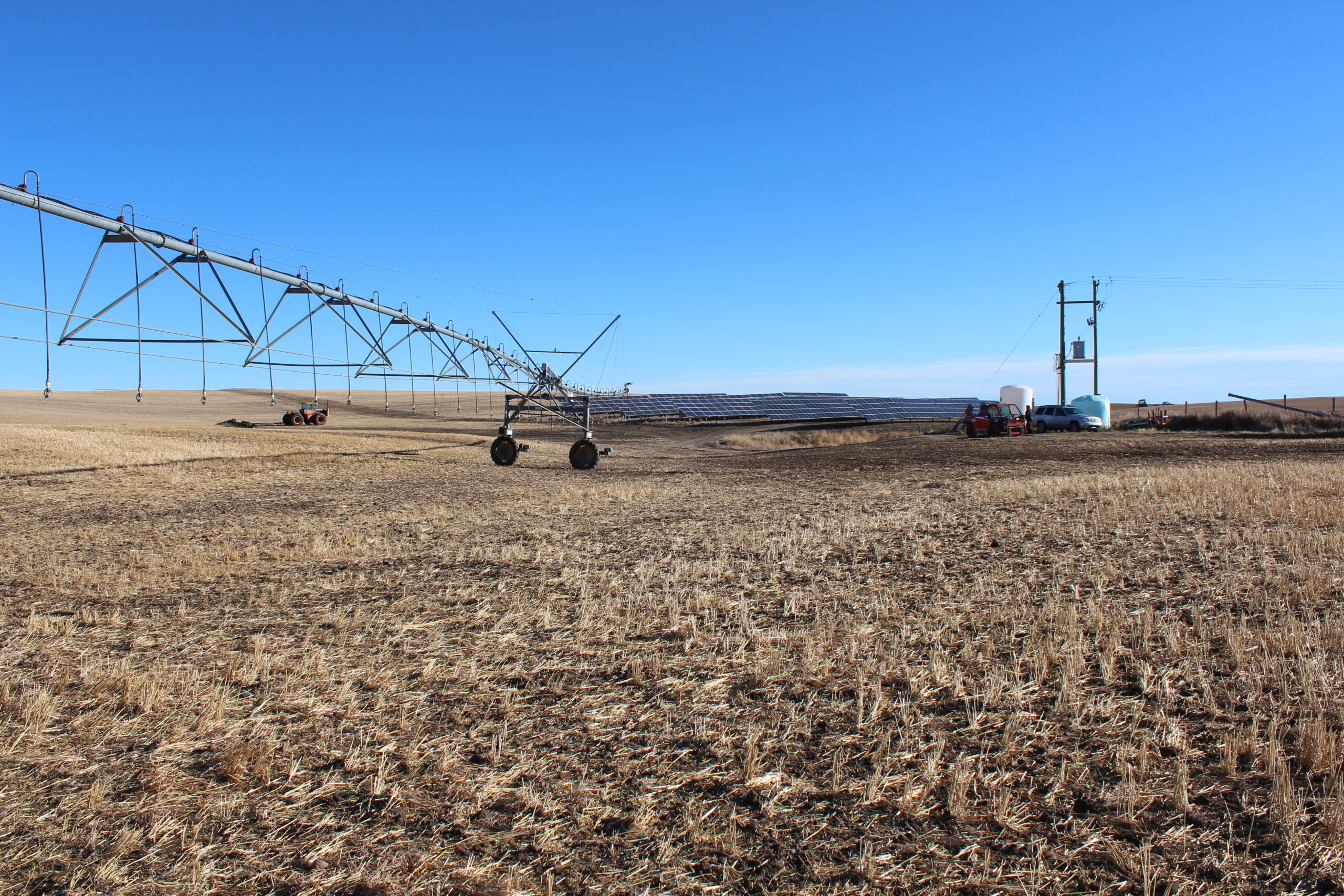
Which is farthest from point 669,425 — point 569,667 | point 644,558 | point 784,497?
point 569,667

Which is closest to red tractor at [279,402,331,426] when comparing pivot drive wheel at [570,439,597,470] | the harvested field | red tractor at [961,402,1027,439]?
pivot drive wheel at [570,439,597,470]

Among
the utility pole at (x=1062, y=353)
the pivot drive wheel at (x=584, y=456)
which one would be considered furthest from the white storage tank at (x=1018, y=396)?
the pivot drive wheel at (x=584, y=456)

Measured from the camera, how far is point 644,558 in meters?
13.2

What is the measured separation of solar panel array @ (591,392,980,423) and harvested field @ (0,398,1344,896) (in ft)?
222

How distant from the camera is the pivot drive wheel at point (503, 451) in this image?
3316cm

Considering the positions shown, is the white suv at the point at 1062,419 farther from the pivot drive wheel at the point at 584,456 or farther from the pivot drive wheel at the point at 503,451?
the pivot drive wheel at the point at 503,451

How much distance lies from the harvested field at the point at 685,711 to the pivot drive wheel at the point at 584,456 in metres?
17.7

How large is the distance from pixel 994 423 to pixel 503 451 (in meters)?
31.7

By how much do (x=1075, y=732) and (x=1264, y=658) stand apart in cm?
263

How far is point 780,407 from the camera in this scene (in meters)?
87.9

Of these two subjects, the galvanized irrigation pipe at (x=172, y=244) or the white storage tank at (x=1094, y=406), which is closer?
the galvanized irrigation pipe at (x=172, y=244)

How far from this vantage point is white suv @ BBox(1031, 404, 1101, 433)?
52.6 meters

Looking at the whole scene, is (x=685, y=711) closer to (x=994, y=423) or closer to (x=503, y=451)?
(x=503, y=451)

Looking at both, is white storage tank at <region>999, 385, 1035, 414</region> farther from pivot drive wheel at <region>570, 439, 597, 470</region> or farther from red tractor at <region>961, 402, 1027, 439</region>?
pivot drive wheel at <region>570, 439, 597, 470</region>
